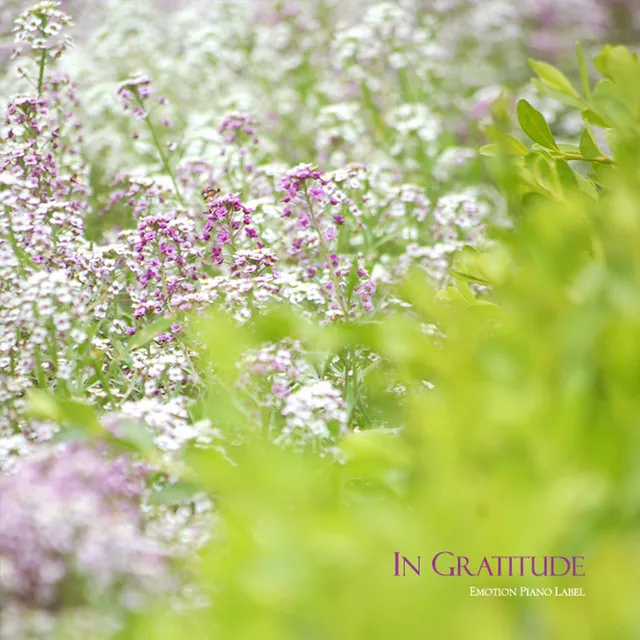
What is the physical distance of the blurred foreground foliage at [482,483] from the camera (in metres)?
0.81

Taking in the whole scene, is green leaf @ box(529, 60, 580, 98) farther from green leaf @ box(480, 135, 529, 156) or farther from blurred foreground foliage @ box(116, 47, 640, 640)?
blurred foreground foliage @ box(116, 47, 640, 640)

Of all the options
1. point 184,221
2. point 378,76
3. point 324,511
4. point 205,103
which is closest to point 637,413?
point 324,511

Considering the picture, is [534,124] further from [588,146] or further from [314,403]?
[314,403]

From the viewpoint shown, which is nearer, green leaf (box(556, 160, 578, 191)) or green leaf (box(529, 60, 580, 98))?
green leaf (box(556, 160, 578, 191))

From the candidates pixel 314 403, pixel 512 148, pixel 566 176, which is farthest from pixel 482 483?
pixel 512 148

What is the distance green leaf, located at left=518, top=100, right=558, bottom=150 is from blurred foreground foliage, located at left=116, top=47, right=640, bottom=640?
1.40 feet

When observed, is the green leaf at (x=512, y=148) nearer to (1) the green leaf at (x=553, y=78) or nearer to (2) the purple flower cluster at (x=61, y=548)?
(1) the green leaf at (x=553, y=78)

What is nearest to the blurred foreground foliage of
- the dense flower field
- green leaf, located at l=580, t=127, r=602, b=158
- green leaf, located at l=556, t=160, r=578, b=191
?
the dense flower field

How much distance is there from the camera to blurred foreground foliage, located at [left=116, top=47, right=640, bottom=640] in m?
0.81

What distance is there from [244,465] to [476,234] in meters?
2.82

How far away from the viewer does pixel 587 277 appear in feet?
3.57

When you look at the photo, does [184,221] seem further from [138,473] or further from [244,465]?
[244,465]

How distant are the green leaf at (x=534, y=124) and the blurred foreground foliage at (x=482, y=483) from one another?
1.40 ft

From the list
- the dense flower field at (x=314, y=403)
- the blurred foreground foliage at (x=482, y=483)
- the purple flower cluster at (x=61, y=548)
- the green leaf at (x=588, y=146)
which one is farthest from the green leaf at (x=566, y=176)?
the purple flower cluster at (x=61, y=548)
